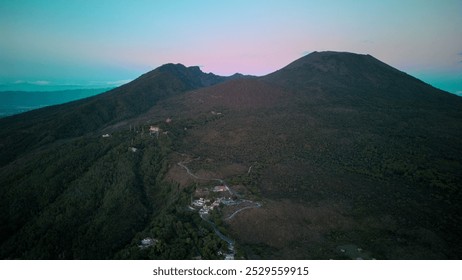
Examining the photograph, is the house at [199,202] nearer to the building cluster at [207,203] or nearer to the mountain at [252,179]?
the building cluster at [207,203]

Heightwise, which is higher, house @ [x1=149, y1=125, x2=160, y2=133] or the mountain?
house @ [x1=149, y1=125, x2=160, y2=133]

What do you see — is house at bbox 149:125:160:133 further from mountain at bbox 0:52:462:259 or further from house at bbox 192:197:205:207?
house at bbox 192:197:205:207

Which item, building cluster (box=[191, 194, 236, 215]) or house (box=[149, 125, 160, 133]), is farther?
house (box=[149, 125, 160, 133])

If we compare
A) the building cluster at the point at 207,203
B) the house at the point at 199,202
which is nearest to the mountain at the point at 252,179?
the building cluster at the point at 207,203

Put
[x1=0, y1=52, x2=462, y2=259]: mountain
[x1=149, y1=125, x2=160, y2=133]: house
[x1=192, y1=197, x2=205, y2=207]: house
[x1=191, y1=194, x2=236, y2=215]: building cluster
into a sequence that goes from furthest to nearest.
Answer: [x1=149, y1=125, x2=160, y2=133]: house, [x1=192, y1=197, x2=205, y2=207]: house, [x1=191, y1=194, x2=236, y2=215]: building cluster, [x1=0, y1=52, x2=462, y2=259]: mountain

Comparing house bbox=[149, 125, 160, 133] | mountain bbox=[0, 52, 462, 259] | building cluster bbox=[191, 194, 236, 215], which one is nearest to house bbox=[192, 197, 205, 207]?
building cluster bbox=[191, 194, 236, 215]

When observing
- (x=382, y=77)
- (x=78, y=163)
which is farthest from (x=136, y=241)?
(x=382, y=77)

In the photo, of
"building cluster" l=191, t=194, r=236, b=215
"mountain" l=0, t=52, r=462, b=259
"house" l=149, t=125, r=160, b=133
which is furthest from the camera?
"house" l=149, t=125, r=160, b=133

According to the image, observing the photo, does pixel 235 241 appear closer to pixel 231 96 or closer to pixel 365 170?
pixel 365 170
